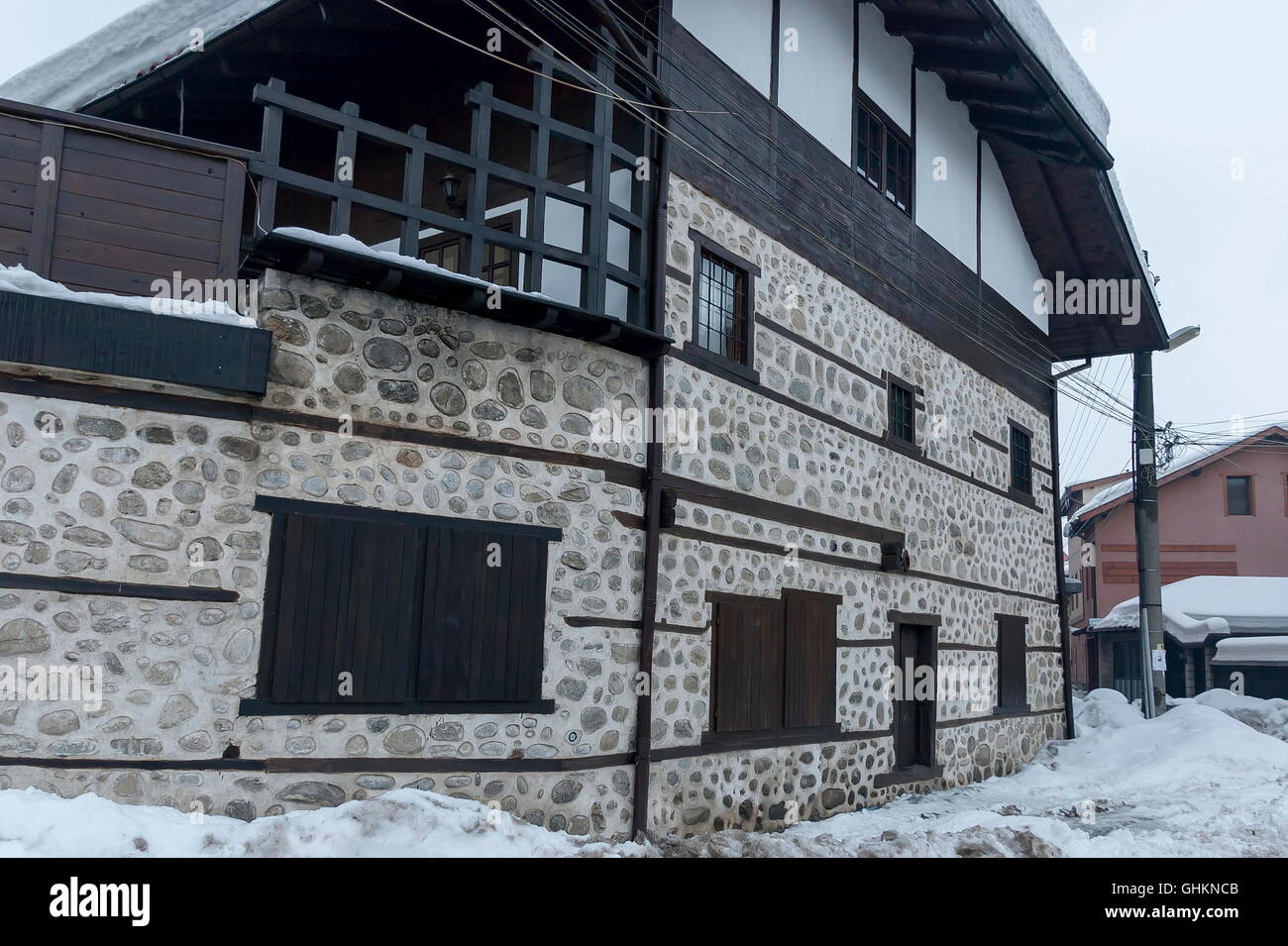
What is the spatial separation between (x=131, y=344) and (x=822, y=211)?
24.0ft

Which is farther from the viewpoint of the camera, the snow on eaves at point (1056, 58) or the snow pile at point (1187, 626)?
the snow pile at point (1187, 626)

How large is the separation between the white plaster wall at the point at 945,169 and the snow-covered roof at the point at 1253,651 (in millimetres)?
16739

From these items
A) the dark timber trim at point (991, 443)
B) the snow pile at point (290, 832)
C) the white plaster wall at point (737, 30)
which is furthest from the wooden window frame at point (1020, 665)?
the snow pile at point (290, 832)

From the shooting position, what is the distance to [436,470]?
726 centimetres

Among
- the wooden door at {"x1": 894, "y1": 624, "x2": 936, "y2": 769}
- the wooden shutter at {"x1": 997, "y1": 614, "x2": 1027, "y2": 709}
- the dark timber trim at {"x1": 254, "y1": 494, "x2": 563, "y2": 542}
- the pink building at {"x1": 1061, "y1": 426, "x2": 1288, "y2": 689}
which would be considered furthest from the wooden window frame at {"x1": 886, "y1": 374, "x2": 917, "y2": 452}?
the pink building at {"x1": 1061, "y1": 426, "x2": 1288, "y2": 689}

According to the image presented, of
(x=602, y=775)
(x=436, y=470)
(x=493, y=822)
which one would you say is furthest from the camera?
(x=602, y=775)

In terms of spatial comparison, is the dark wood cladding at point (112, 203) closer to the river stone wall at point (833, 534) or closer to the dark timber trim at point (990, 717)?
the river stone wall at point (833, 534)

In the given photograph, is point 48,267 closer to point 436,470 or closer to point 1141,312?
point 436,470

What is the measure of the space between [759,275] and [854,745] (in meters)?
4.82

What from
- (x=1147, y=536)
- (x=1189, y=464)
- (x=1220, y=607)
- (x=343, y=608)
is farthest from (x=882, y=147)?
(x=1189, y=464)

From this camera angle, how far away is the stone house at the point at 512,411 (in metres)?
6.17

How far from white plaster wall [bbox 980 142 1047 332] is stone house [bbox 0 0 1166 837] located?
142 centimetres

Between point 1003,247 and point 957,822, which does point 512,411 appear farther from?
point 1003,247

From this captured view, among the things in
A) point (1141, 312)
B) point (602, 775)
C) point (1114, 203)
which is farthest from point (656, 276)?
point (1141, 312)
